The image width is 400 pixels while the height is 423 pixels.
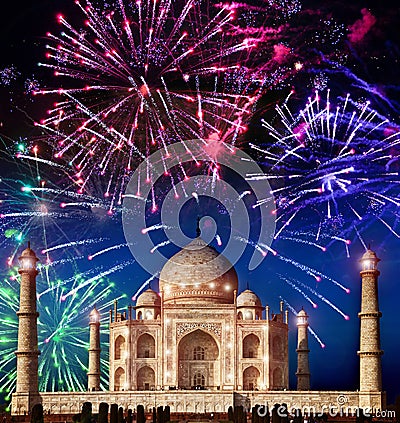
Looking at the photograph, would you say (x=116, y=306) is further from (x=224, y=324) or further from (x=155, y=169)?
(x=155, y=169)

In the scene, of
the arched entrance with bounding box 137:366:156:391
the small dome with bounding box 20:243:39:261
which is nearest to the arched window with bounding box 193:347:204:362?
the arched entrance with bounding box 137:366:156:391

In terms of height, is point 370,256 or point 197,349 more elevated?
point 370,256

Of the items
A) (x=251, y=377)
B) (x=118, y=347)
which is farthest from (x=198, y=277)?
(x=251, y=377)

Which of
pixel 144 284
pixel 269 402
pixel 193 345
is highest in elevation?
pixel 144 284

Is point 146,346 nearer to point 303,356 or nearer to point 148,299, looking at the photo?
point 148,299

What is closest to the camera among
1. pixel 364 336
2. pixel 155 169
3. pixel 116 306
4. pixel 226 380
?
pixel 155 169

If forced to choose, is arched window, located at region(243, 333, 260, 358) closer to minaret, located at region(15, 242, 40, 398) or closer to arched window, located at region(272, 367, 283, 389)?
arched window, located at region(272, 367, 283, 389)

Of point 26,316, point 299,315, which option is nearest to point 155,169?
point 26,316
